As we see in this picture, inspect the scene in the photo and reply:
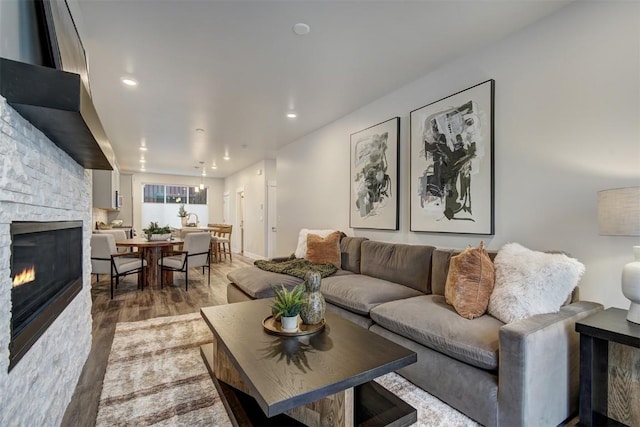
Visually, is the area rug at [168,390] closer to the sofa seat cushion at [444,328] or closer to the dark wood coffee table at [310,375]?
the dark wood coffee table at [310,375]

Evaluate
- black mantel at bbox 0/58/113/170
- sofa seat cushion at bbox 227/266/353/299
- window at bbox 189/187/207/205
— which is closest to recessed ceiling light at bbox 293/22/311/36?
black mantel at bbox 0/58/113/170

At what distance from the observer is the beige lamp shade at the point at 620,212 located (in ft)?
4.92

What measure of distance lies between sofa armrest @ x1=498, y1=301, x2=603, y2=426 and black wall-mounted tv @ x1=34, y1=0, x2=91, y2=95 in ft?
8.59

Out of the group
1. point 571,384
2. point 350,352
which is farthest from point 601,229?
point 350,352

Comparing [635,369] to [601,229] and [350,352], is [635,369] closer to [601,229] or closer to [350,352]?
[601,229]

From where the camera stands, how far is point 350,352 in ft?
4.97

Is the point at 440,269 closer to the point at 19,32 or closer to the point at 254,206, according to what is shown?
the point at 19,32

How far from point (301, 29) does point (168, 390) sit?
8.95 feet

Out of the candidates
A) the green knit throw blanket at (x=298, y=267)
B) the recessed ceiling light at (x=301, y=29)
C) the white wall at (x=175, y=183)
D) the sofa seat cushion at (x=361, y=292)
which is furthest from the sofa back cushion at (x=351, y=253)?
the white wall at (x=175, y=183)

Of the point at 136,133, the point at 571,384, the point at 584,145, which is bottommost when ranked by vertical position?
the point at 571,384

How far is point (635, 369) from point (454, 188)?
5.41ft

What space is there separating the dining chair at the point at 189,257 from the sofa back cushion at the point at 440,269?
3.70 metres

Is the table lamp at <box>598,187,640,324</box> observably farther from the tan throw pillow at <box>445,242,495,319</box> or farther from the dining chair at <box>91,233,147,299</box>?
the dining chair at <box>91,233,147,299</box>

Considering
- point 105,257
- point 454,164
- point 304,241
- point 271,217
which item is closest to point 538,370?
point 454,164
